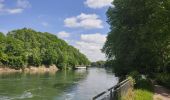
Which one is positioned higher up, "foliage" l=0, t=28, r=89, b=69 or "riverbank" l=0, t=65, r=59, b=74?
"foliage" l=0, t=28, r=89, b=69

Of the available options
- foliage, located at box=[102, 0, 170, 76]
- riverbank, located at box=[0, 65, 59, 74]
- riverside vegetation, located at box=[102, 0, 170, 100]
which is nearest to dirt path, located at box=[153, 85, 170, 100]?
riverside vegetation, located at box=[102, 0, 170, 100]

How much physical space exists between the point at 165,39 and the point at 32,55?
334 ft

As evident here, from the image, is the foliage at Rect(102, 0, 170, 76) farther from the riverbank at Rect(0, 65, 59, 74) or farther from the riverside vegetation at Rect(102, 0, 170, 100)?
the riverbank at Rect(0, 65, 59, 74)

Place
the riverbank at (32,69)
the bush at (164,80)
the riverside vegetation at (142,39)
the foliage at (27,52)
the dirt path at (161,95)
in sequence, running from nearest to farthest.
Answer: the dirt path at (161,95) < the bush at (164,80) < the riverside vegetation at (142,39) < the riverbank at (32,69) < the foliage at (27,52)

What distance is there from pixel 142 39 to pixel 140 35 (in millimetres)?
579

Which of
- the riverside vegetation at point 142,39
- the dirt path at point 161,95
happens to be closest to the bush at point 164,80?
the riverside vegetation at point 142,39

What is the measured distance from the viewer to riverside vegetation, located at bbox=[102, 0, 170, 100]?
115 ft

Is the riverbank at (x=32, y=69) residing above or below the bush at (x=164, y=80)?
above

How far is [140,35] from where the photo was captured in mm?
38406

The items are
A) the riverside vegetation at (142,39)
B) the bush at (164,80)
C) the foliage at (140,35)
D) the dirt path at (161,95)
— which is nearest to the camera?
the dirt path at (161,95)

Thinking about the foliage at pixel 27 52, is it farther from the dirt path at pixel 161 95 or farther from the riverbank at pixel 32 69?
the dirt path at pixel 161 95

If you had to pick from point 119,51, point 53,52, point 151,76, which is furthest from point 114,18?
point 53,52

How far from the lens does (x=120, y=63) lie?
48312 millimetres

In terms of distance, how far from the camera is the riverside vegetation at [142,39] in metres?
35.0
